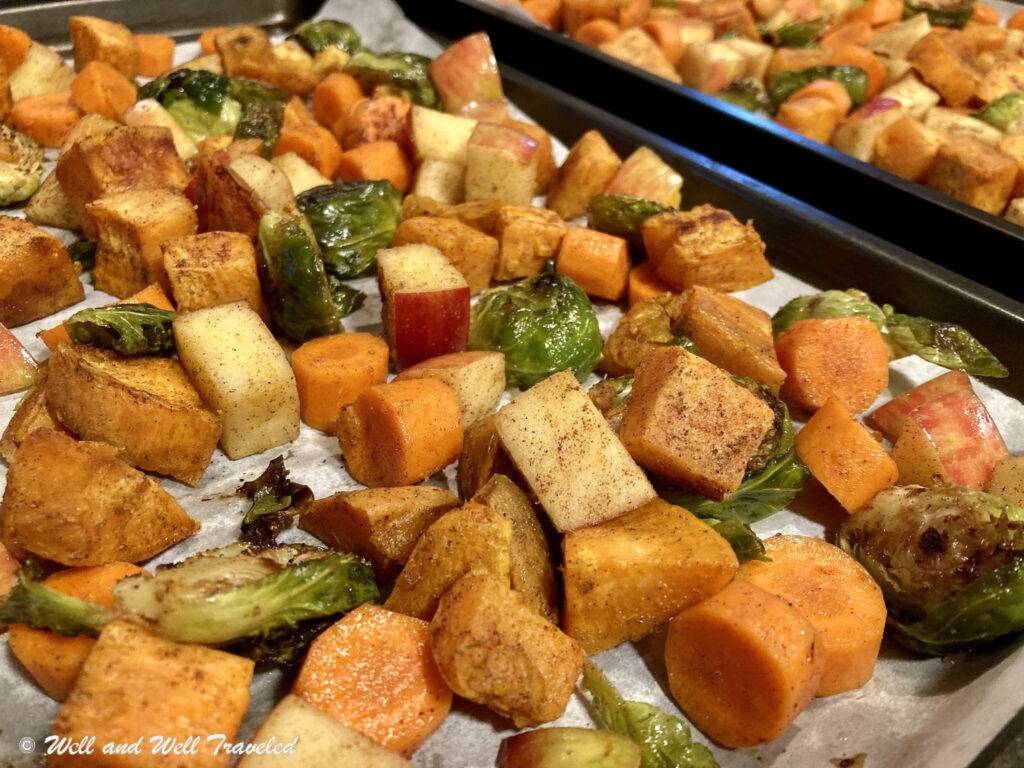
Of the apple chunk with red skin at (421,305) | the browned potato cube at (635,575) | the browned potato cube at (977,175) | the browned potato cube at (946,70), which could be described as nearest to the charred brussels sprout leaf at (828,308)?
the browned potato cube at (977,175)

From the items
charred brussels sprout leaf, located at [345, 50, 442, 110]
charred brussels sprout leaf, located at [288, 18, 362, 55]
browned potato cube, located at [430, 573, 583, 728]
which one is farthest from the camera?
charred brussels sprout leaf, located at [288, 18, 362, 55]

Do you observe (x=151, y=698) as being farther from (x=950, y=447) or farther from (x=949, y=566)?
(x=950, y=447)

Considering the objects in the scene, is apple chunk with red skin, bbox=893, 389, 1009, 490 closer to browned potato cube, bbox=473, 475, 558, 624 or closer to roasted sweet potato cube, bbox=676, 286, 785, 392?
roasted sweet potato cube, bbox=676, 286, 785, 392

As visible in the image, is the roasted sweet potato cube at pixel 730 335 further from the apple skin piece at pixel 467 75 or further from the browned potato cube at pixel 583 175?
the apple skin piece at pixel 467 75

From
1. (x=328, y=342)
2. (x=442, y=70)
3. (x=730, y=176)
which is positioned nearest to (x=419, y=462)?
(x=328, y=342)

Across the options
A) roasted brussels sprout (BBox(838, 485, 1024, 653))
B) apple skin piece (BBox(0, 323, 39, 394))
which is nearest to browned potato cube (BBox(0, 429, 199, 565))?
apple skin piece (BBox(0, 323, 39, 394))

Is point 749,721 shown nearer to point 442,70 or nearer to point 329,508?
point 329,508
